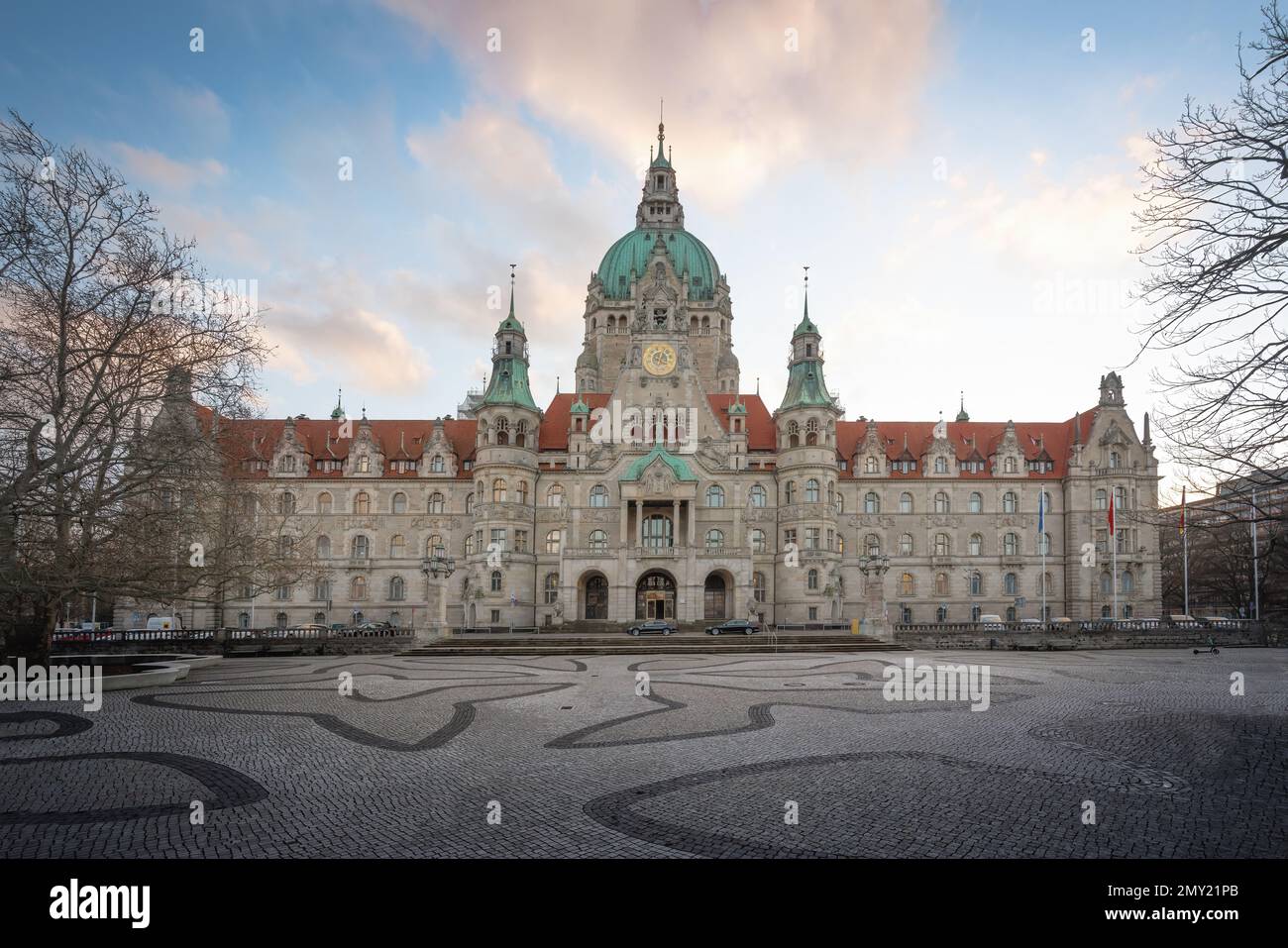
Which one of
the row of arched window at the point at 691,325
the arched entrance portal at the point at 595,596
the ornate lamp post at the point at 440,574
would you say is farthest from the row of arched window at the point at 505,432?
the row of arched window at the point at 691,325

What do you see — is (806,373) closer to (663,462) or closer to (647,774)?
(663,462)

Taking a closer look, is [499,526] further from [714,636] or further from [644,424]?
[714,636]

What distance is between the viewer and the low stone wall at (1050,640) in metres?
48.0

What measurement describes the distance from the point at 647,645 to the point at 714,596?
1951 cm

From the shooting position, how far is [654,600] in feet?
201

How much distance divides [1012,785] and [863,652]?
3024 centimetres

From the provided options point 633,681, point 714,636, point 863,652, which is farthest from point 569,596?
point 633,681

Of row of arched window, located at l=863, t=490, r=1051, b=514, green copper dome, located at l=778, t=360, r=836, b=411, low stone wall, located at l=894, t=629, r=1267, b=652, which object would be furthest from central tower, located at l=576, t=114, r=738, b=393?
low stone wall, located at l=894, t=629, r=1267, b=652

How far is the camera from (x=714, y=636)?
1882 inches

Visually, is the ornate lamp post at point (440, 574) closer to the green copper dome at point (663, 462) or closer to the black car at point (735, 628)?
the black car at point (735, 628)

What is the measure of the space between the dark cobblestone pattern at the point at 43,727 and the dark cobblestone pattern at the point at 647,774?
0.13 metres

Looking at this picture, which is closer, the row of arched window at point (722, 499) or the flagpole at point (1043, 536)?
the flagpole at point (1043, 536)
